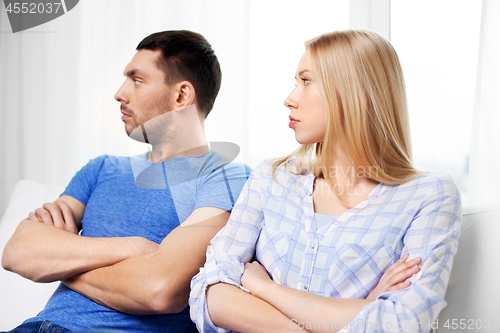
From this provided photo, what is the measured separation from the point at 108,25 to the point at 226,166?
963 mm

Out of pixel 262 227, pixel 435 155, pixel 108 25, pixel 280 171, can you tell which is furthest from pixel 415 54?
pixel 108 25

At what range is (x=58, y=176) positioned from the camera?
1.71 m

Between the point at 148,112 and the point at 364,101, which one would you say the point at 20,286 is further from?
the point at 364,101

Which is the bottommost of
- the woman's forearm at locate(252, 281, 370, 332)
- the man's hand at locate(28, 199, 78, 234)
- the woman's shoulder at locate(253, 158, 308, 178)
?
the woman's forearm at locate(252, 281, 370, 332)

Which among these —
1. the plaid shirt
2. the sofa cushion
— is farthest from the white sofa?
the sofa cushion

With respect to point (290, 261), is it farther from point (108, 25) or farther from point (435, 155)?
point (108, 25)

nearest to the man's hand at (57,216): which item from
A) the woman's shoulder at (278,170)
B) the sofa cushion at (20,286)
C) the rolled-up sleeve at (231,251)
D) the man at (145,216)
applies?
the man at (145,216)

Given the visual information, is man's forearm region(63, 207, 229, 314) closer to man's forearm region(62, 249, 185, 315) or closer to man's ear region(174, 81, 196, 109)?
man's forearm region(62, 249, 185, 315)

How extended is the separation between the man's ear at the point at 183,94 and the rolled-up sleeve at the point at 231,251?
15.4 inches

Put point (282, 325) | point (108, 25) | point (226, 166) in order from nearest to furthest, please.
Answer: point (282, 325)
point (226, 166)
point (108, 25)

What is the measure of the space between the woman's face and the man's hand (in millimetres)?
696

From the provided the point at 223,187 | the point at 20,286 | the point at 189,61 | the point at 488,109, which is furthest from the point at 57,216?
the point at 488,109

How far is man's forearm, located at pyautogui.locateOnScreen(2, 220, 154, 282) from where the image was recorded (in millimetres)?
926

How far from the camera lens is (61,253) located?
0.94 meters
